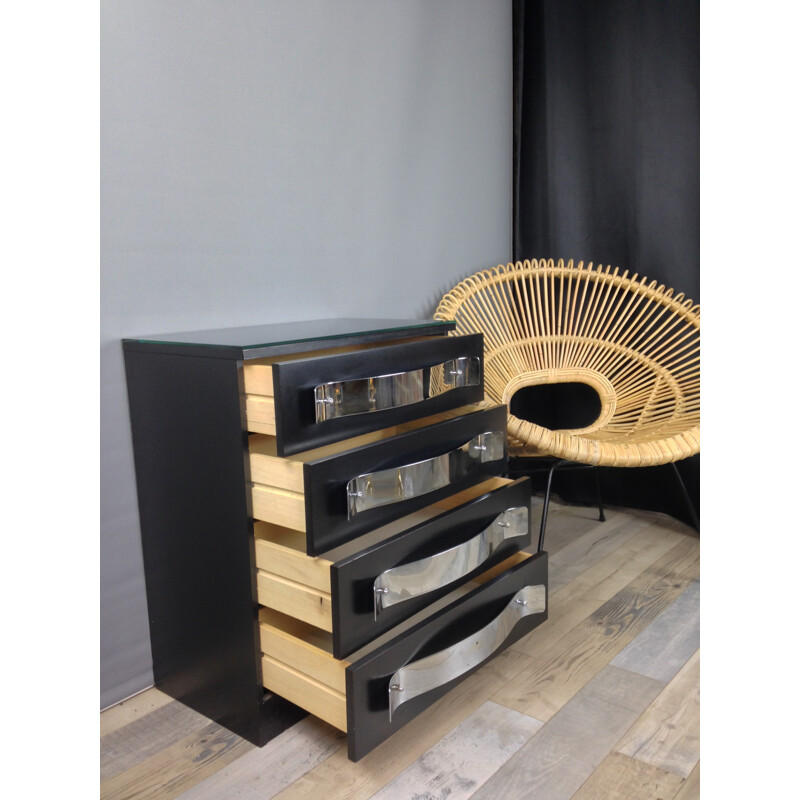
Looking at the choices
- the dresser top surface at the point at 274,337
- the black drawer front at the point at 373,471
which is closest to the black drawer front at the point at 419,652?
the black drawer front at the point at 373,471

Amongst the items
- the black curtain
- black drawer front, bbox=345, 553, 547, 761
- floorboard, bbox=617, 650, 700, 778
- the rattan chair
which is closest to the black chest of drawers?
black drawer front, bbox=345, 553, 547, 761

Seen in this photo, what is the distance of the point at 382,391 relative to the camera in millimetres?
1054

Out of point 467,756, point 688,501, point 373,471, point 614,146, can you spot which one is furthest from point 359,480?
point 614,146

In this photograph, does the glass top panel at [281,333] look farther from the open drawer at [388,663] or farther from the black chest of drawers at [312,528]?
the open drawer at [388,663]

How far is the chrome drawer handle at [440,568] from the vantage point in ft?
3.27

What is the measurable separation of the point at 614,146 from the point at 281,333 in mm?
1251

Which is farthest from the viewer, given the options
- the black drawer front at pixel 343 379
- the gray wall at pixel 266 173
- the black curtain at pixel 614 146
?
the black curtain at pixel 614 146

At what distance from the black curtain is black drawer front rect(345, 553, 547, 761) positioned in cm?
88

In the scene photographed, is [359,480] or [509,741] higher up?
[359,480]

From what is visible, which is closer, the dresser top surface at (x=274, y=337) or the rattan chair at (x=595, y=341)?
the dresser top surface at (x=274, y=337)

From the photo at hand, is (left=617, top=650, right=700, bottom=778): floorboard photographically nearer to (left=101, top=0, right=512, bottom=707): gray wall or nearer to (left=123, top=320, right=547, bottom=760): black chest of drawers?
(left=123, top=320, right=547, bottom=760): black chest of drawers

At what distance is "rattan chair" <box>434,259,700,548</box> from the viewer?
175cm

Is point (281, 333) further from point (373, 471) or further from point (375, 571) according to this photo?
point (375, 571)
